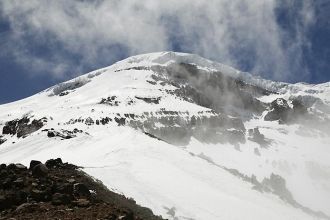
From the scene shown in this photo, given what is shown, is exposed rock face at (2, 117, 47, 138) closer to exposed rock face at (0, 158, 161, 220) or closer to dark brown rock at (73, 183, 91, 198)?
exposed rock face at (0, 158, 161, 220)

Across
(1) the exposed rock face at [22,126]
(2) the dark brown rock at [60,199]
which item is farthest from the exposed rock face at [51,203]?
(1) the exposed rock face at [22,126]

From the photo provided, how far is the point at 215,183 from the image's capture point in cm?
6100

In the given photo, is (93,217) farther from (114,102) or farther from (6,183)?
(114,102)

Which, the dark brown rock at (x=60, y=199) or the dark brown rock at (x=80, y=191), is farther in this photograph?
the dark brown rock at (x=80, y=191)

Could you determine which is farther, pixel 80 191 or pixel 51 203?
pixel 80 191

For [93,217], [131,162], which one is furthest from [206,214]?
[93,217]

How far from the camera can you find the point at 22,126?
158625mm

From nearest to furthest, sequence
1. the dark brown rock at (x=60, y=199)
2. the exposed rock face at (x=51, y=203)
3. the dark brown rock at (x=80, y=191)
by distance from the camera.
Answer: the exposed rock face at (x=51, y=203) → the dark brown rock at (x=60, y=199) → the dark brown rock at (x=80, y=191)

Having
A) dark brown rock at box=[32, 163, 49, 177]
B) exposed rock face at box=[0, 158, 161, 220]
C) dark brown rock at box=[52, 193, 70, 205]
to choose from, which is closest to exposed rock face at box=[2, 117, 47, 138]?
dark brown rock at box=[32, 163, 49, 177]

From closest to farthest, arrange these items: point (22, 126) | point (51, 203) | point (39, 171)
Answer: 1. point (51, 203)
2. point (39, 171)
3. point (22, 126)

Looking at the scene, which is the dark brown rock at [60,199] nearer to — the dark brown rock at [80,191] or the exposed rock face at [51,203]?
the exposed rock face at [51,203]

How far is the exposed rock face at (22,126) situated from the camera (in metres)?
150

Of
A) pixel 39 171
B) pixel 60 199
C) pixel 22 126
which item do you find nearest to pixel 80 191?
pixel 60 199

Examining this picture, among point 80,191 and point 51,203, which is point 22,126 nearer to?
point 80,191
